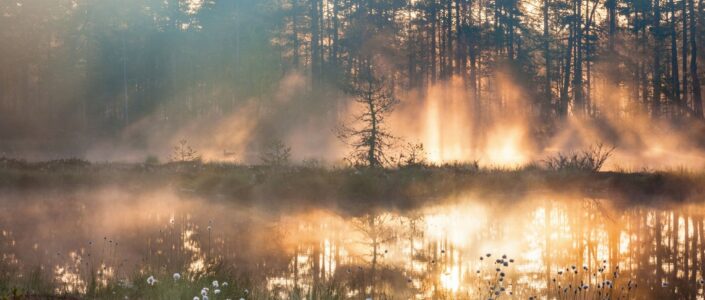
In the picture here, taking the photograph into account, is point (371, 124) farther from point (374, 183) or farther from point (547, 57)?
point (547, 57)

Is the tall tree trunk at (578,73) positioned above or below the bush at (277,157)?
above

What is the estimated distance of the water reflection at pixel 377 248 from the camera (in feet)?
36.2

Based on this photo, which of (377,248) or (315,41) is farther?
(315,41)

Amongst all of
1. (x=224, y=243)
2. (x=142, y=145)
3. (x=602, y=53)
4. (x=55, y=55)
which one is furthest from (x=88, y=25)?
(x=224, y=243)

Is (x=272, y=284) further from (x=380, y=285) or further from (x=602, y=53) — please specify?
(x=602, y=53)

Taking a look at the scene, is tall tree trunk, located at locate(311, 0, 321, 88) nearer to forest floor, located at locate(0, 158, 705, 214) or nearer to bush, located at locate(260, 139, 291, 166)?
bush, located at locate(260, 139, 291, 166)

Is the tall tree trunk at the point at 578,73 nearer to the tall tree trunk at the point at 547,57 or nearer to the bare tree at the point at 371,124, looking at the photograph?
the tall tree trunk at the point at 547,57

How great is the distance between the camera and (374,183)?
81.2 ft

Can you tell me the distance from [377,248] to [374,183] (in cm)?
980

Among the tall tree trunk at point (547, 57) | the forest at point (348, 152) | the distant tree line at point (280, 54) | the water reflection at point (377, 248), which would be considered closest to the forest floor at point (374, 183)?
the forest at point (348, 152)

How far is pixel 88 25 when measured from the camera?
62.1 metres

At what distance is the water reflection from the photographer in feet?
36.2

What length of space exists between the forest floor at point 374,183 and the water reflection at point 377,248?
7.06 feet

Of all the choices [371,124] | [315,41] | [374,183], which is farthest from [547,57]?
[374,183]
